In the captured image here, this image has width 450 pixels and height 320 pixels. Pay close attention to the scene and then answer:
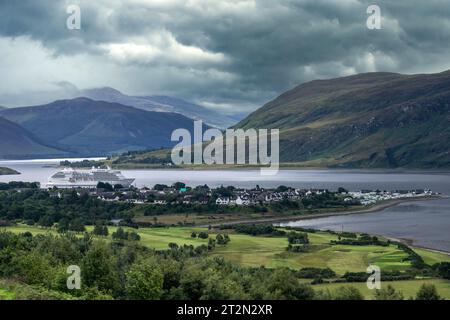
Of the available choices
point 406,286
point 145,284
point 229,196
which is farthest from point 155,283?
point 229,196

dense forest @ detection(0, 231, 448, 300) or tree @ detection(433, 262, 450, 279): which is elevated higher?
dense forest @ detection(0, 231, 448, 300)

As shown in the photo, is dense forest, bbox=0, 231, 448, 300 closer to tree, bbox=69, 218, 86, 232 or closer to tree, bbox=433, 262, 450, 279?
tree, bbox=433, 262, 450, 279

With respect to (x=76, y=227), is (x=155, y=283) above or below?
above

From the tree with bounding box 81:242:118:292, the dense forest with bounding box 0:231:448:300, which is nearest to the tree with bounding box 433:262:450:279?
the dense forest with bounding box 0:231:448:300

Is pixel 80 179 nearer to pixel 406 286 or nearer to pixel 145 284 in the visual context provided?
pixel 406 286

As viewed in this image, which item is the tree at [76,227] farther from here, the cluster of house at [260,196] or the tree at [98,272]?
the cluster of house at [260,196]
